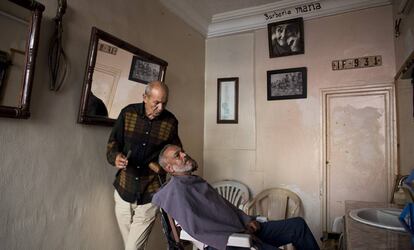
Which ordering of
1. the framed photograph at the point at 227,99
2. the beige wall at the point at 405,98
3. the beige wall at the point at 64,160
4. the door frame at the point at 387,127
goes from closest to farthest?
1. the beige wall at the point at 64,160
2. the beige wall at the point at 405,98
3. the door frame at the point at 387,127
4. the framed photograph at the point at 227,99

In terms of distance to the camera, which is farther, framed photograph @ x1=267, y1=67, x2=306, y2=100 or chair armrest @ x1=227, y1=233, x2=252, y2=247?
framed photograph @ x1=267, y1=67, x2=306, y2=100

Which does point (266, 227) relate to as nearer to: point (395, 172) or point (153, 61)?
point (395, 172)

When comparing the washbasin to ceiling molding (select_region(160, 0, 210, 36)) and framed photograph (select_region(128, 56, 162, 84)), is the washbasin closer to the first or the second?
framed photograph (select_region(128, 56, 162, 84))

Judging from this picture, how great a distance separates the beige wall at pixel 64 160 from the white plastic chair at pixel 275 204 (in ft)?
4.63

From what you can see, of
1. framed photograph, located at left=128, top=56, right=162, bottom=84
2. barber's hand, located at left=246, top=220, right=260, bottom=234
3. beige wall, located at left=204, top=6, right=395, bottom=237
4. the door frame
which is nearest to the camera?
barber's hand, located at left=246, top=220, right=260, bottom=234

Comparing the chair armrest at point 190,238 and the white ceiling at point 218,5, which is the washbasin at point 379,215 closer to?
the chair armrest at point 190,238

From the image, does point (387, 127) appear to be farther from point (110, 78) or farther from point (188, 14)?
point (110, 78)

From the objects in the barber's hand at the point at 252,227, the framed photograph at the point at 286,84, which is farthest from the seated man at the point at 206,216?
the framed photograph at the point at 286,84

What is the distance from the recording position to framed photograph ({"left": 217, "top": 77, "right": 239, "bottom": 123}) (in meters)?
3.23

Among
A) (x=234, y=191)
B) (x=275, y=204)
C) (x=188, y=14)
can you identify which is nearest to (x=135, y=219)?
(x=234, y=191)

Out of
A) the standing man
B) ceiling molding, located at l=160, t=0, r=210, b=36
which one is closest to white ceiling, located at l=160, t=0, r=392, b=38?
ceiling molding, located at l=160, t=0, r=210, b=36

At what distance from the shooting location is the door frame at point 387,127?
8.07 feet

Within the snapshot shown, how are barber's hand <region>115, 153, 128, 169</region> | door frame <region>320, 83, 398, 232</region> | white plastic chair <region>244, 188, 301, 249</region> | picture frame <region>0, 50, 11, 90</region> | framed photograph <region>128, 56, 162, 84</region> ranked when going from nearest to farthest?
picture frame <region>0, 50, 11, 90</region>
barber's hand <region>115, 153, 128, 169</region>
framed photograph <region>128, 56, 162, 84</region>
door frame <region>320, 83, 398, 232</region>
white plastic chair <region>244, 188, 301, 249</region>

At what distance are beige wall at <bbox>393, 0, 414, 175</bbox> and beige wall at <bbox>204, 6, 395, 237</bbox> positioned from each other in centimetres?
28
